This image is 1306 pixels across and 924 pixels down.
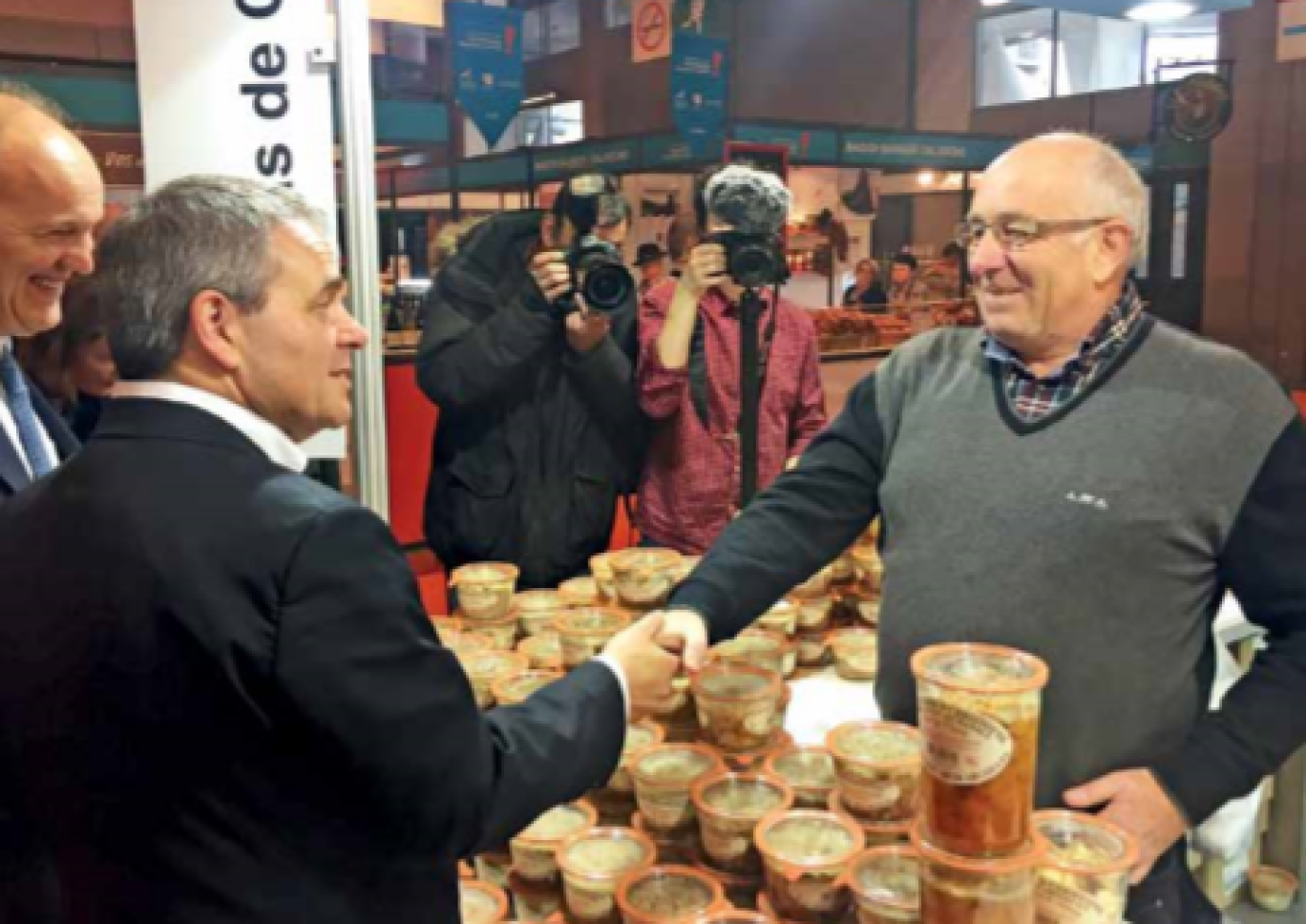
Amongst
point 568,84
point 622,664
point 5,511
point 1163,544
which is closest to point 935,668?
A: point 622,664

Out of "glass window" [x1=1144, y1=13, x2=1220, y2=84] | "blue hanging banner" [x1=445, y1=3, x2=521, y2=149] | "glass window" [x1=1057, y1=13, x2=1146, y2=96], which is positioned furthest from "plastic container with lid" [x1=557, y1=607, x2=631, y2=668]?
"glass window" [x1=1057, y1=13, x2=1146, y2=96]

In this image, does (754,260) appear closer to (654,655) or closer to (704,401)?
(704,401)

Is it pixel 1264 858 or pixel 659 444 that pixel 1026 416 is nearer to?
pixel 659 444

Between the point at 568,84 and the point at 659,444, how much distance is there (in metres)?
9.26

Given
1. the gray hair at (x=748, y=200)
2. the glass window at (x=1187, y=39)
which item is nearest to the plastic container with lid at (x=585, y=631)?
the gray hair at (x=748, y=200)

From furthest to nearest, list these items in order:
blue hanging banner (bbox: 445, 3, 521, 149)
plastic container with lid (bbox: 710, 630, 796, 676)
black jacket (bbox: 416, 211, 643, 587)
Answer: blue hanging banner (bbox: 445, 3, 521, 149)
black jacket (bbox: 416, 211, 643, 587)
plastic container with lid (bbox: 710, 630, 796, 676)

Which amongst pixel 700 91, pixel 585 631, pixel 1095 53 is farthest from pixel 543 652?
pixel 1095 53

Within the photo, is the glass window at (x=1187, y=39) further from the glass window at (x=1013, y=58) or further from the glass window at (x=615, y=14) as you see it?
the glass window at (x=615, y=14)

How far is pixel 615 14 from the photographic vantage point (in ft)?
36.4

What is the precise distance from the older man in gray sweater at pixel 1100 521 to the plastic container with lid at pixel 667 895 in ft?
0.94

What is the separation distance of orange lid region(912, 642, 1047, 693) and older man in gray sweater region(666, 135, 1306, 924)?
289mm

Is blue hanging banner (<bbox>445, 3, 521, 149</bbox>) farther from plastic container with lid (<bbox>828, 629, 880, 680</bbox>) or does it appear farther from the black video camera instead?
plastic container with lid (<bbox>828, 629, 880, 680</bbox>)

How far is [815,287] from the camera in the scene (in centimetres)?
864

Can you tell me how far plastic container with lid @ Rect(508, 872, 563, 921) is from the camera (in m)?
1.46
